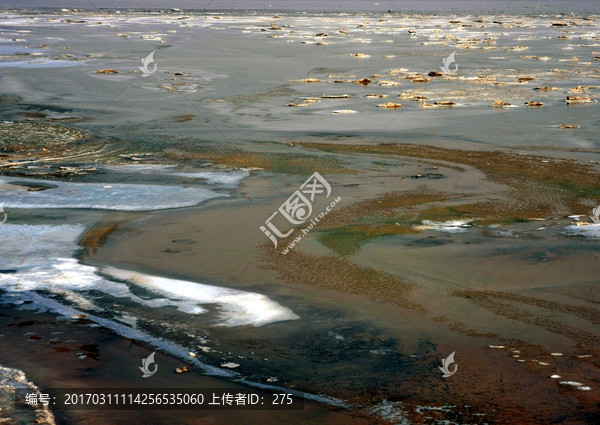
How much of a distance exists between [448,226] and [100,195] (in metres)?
4.24

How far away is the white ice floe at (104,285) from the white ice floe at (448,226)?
242 centimetres

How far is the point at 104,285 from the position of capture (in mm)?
6836

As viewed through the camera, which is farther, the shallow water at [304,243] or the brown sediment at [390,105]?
the brown sediment at [390,105]

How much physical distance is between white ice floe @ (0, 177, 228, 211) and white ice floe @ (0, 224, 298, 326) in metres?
1.32

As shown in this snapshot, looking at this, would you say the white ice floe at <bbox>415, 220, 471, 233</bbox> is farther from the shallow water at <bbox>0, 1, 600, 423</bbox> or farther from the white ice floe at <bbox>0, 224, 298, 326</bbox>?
the white ice floe at <bbox>0, 224, 298, 326</bbox>

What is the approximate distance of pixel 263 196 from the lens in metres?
9.50

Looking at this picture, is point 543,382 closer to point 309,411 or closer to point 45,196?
point 309,411

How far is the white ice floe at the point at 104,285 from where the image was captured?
20.8ft

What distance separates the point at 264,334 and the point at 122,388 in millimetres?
1262
